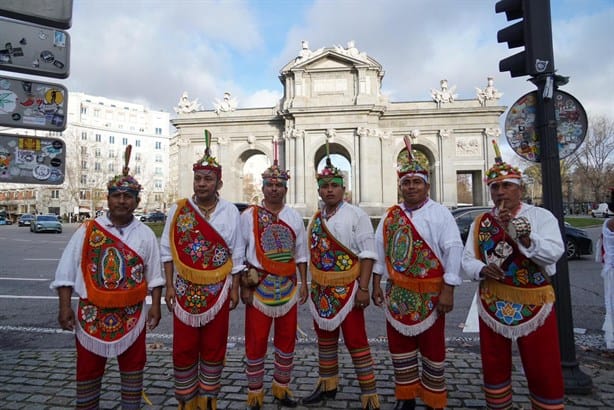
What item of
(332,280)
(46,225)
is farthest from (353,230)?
(46,225)

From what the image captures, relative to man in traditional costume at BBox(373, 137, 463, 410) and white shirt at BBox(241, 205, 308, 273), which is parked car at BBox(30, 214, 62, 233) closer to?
white shirt at BBox(241, 205, 308, 273)

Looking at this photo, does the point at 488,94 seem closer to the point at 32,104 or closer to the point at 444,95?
the point at 444,95

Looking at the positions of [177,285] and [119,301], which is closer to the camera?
[119,301]

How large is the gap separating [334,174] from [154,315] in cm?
212

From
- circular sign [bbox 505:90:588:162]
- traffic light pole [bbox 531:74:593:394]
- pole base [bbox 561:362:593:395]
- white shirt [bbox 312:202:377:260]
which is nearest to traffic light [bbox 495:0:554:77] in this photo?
traffic light pole [bbox 531:74:593:394]

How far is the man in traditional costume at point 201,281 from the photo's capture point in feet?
11.5

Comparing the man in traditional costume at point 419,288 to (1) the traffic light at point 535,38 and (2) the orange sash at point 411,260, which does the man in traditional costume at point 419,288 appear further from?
(1) the traffic light at point 535,38

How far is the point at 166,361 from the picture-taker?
492cm

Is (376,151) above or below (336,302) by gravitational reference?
above

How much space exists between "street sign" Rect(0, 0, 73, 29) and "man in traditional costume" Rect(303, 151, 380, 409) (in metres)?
2.97

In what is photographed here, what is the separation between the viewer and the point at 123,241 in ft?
10.8

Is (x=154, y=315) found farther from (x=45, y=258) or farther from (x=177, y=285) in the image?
(x=45, y=258)

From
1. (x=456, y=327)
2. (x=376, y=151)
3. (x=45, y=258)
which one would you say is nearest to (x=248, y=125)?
(x=376, y=151)

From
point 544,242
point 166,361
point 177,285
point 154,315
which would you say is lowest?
point 166,361
